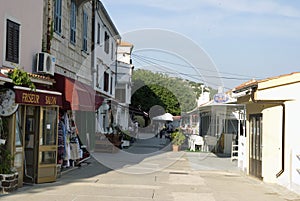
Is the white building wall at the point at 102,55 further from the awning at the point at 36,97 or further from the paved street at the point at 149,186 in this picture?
the awning at the point at 36,97

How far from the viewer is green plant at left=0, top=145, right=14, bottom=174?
10.9 m

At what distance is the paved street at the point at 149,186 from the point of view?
11.0 m

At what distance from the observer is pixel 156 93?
5894 centimetres

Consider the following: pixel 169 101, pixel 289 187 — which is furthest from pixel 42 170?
pixel 169 101

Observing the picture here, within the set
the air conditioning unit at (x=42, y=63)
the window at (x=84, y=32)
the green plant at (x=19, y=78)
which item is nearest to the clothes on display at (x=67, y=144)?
the air conditioning unit at (x=42, y=63)

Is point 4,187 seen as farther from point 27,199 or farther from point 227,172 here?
point 227,172

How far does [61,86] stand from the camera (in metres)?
15.1

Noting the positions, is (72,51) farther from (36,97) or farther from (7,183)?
(7,183)

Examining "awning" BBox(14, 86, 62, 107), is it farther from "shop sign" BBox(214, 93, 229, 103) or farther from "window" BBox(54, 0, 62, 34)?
"shop sign" BBox(214, 93, 229, 103)

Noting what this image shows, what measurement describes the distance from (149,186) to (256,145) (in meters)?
5.46

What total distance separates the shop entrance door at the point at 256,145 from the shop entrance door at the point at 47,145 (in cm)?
734

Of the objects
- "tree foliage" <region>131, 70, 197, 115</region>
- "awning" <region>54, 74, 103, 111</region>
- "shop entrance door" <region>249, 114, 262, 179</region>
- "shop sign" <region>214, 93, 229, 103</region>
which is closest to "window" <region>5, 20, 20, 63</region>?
"awning" <region>54, 74, 103, 111</region>

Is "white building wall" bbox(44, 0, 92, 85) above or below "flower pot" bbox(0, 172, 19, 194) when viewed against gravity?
above

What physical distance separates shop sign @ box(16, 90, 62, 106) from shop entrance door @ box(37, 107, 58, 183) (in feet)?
1.45
